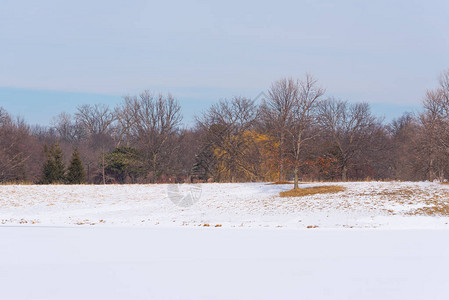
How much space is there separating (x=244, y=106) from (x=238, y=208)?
29.7 meters

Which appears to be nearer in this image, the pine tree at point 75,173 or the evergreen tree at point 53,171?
the evergreen tree at point 53,171

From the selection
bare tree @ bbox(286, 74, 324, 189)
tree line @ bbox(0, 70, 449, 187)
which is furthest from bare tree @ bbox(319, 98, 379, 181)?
bare tree @ bbox(286, 74, 324, 189)

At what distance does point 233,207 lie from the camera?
23844mm

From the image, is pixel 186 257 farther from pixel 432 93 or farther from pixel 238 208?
pixel 432 93

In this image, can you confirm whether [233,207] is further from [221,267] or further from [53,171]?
[53,171]

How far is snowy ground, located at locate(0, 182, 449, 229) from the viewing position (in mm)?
18594

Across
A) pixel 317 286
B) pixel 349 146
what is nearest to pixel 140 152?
pixel 349 146

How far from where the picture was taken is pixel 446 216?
19.0 metres

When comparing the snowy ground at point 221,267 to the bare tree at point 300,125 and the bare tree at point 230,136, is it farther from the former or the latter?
the bare tree at point 230,136

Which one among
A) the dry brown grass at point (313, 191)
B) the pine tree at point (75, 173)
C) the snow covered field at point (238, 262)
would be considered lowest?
the snow covered field at point (238, 262)

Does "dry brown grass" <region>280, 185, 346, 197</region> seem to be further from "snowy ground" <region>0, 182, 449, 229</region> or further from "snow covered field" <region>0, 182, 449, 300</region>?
"snow covered field" <region>0, 182, 449, 300</region>

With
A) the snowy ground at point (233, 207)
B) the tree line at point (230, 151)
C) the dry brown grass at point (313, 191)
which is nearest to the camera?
the snowy ground at point (233, 207)

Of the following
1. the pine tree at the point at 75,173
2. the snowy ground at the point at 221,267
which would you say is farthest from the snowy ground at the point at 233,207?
the pine tree at the point at 75,173

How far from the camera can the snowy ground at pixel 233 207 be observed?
1859 cm
